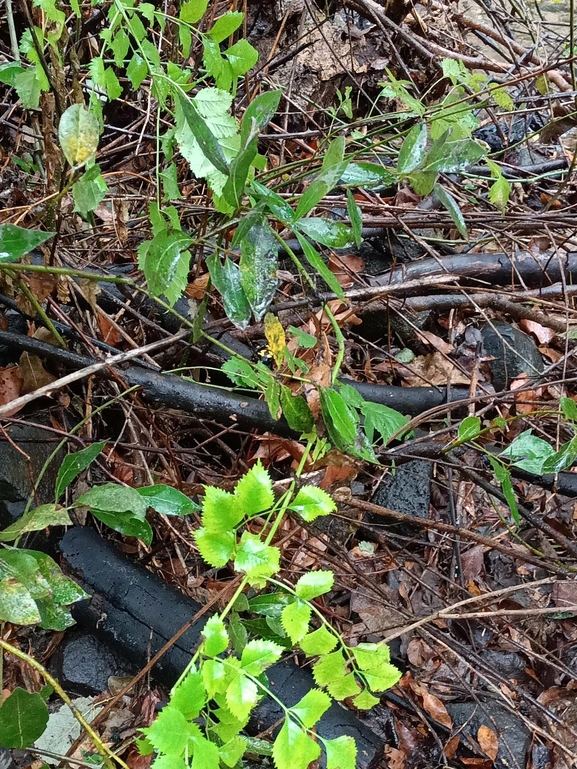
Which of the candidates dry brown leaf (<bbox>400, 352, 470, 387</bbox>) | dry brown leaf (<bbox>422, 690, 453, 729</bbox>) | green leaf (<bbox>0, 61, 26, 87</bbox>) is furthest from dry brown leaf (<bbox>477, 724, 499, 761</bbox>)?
green leaf (<bbox>0, 61, 26, 87</bbox>)

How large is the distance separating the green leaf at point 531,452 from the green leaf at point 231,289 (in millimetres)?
786

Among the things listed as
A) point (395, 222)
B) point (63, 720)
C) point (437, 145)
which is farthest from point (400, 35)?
point (63, 720)

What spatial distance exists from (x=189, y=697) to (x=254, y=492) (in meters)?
0.25

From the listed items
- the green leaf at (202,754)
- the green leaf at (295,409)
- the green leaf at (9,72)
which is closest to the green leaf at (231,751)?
the green leaf at (202,754)

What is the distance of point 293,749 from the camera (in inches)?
24.9

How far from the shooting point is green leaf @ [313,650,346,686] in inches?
30.6

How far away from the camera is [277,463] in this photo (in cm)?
186

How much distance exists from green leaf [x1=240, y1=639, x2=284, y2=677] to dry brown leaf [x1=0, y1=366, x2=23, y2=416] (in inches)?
45.1

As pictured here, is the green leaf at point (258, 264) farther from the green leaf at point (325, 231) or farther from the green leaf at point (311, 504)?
the green leaf at point (311, 504)

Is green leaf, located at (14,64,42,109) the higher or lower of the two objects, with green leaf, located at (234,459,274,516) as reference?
higher

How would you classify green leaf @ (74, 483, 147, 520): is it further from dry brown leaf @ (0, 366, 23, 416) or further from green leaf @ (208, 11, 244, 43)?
green leaf @ (208, 11, 244, 43)

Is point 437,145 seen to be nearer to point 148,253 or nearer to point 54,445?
point 148,253

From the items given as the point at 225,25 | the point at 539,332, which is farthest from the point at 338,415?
the point at 539,332

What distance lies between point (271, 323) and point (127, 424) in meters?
0.68
